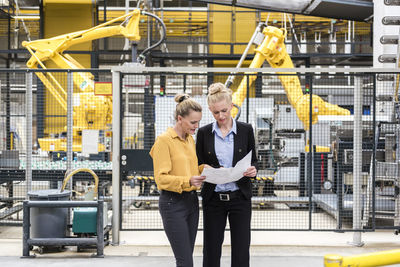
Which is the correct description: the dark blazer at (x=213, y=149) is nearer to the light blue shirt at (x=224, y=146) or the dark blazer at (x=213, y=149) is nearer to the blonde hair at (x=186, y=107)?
the light blue shirt at (x=224, y=146)

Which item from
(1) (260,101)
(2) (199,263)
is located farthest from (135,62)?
(2) (199,263)

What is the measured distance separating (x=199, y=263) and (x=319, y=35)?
10833 mm

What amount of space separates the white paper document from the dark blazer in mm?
161

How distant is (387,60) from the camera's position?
6.71 m

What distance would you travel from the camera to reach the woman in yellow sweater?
3047 mm

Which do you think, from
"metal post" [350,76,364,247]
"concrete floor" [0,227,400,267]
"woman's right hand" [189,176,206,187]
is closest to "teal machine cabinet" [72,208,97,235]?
A: "concrete floor" [0,227,400,267]

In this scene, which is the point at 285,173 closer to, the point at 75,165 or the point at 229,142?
the point at 75,165

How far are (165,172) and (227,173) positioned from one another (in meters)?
0.42

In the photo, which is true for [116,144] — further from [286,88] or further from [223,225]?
[286,88]

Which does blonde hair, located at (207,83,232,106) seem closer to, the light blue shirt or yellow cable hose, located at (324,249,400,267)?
the light blue shirt

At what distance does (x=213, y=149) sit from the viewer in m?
3.32

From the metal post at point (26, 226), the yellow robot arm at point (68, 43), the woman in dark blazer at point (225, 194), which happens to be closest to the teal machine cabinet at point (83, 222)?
the metal post at point (26, 226)

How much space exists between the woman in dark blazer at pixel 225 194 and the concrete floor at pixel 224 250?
1.78 meters

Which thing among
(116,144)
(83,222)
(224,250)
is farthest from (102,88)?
(224,250)
